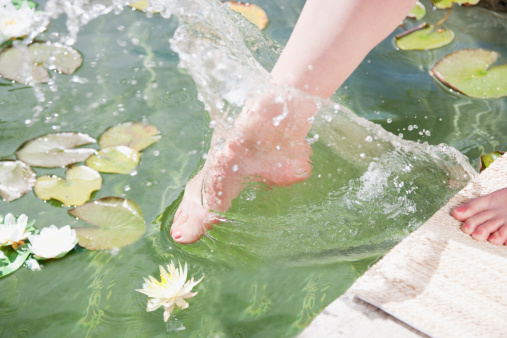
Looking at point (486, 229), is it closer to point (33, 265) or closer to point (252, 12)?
point (33, 265)

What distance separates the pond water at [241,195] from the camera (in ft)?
3.70

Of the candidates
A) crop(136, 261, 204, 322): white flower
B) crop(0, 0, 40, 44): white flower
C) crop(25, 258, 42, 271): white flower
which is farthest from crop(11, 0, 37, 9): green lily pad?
crop(136, 261, 204, 322): white flower

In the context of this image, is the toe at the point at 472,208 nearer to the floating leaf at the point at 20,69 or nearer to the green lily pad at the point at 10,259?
the green lily pad at the point at 10,259

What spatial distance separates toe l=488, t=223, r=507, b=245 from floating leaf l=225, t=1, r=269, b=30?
122 centimetres

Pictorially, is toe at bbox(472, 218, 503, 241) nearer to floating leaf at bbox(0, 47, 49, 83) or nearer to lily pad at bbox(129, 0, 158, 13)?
floating leaf at bbox(0, 47, 49, 83)

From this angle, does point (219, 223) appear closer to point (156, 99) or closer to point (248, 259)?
point (248, 259)

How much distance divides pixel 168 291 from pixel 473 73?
4.40 feet

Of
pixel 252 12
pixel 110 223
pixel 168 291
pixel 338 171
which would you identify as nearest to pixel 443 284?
pixel 338 171

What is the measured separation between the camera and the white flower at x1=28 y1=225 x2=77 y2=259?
1.20 m

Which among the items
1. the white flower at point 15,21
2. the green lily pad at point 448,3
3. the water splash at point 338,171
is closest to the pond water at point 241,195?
the water splash at point 338,171

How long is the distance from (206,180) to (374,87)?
0.82 m

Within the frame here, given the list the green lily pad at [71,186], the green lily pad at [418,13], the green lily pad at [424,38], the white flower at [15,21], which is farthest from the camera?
the green lily pad at [418,13]

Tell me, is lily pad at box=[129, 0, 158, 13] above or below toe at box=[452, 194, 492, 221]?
below

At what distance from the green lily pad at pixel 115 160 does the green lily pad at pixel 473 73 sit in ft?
3.63
